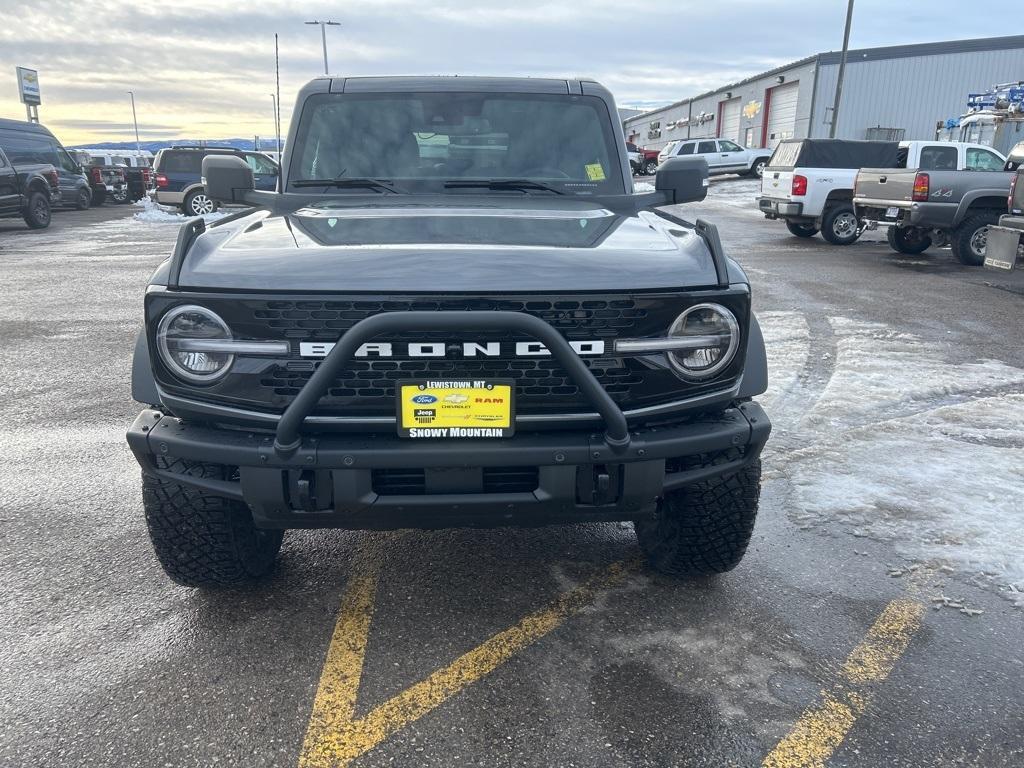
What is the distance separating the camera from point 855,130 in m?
39.9

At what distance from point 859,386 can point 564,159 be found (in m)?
3.18

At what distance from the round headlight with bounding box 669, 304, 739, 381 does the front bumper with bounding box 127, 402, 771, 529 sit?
183 millimetres

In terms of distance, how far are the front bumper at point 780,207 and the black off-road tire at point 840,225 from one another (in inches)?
19.6

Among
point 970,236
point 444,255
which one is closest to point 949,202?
point 970,236

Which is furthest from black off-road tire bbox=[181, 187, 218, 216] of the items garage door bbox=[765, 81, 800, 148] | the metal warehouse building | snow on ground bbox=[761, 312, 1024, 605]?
garage door bbox=[765, 81, 800, 148]

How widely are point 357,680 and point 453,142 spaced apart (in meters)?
2.36

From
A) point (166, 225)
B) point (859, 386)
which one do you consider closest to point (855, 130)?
point (166, 225)

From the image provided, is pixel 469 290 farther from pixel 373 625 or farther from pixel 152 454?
pixel 373 625

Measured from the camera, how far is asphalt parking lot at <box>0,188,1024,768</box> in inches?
89.0

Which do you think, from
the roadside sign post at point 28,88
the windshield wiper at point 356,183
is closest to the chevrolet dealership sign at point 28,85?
the roadside sign post at point 28,88

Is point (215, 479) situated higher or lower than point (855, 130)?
lower

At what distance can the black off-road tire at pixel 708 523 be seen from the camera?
279 cm

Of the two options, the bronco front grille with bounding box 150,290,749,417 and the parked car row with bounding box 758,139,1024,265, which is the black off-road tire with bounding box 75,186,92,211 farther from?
the bronco front grille with bounding box 150,290,749,417

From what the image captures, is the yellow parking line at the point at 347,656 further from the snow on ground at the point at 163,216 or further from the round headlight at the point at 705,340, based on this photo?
the snow on ground at the point at 163,216
